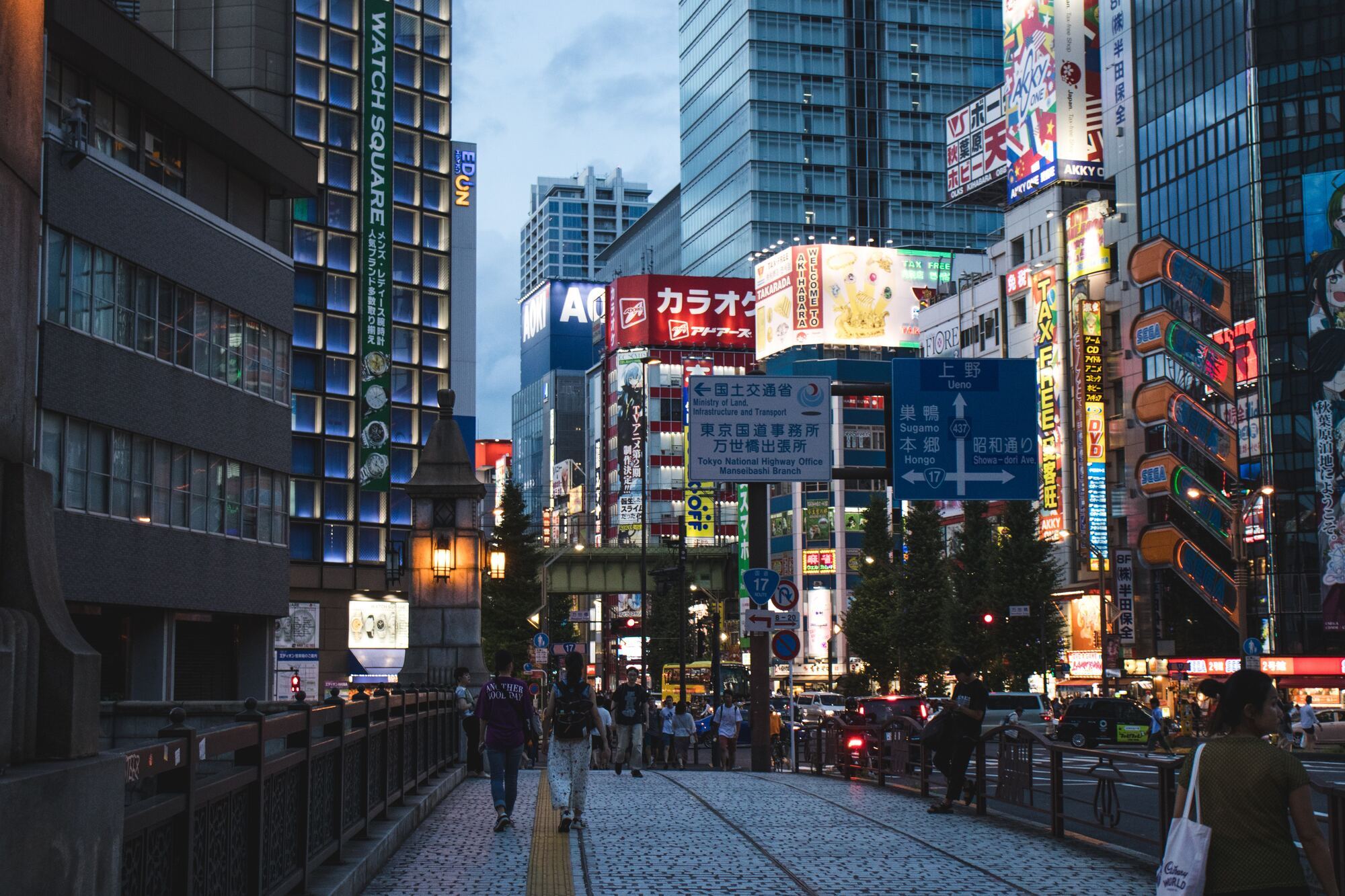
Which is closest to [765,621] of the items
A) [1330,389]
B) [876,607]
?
[1330,389]

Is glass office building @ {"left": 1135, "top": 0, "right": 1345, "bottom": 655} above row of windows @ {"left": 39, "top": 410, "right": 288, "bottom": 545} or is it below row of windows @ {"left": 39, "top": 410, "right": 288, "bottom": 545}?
above

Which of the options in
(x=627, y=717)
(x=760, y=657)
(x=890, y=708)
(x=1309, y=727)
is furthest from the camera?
(x=890, y=708)

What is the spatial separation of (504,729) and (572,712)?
714mm

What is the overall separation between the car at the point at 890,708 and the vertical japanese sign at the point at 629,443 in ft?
296

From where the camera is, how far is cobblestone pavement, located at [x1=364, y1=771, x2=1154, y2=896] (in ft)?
40.0

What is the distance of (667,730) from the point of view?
4225cm

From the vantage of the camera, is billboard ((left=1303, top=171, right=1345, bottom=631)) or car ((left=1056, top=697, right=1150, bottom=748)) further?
billboard ((left=1303, top=171, right=1345, bottom=631))

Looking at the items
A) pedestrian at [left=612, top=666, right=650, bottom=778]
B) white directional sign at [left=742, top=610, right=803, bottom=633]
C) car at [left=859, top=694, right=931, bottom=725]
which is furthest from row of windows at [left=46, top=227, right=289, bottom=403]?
car at [left=859, top=694, right=931, bottom=725]

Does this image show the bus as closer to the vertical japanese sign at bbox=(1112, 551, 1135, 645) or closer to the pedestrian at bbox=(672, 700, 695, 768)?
the vertical japanese sign at bbox=(1112, 551, 1135, 645)

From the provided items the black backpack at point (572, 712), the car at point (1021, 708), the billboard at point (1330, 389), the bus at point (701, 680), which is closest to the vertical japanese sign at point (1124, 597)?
the billboard at point (1330, 389)

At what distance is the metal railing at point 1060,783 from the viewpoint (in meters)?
13.1

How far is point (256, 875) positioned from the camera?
7508 millimetres

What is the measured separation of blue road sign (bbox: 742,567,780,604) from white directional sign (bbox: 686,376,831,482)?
2.11m

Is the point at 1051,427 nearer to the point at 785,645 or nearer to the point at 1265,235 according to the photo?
the point at 1265,235
